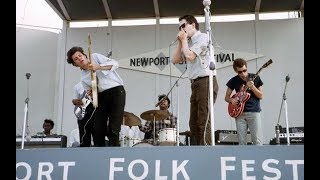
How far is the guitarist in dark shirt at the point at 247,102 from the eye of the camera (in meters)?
4.73

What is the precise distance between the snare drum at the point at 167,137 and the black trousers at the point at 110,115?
1626mm

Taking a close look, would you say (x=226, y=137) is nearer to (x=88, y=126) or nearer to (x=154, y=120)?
(x=154, y=120)

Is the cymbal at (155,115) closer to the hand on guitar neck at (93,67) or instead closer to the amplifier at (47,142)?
the amplifier at (47,142)

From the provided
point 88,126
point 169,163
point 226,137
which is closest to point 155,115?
point 226,137

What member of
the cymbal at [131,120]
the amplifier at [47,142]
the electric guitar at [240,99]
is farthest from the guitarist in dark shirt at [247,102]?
the amplifier at [47,142]

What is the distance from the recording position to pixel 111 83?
13.7ft

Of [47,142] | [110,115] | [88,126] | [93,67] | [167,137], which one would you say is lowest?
[47,142]

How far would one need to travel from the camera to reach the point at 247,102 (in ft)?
15.8

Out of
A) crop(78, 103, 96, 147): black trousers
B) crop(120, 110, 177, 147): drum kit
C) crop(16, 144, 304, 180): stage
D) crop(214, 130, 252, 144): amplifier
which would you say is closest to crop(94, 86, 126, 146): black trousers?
crop(78, 103, 96, 147): black trousers

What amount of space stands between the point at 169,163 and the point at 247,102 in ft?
7.86

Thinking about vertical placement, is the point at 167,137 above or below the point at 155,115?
below
